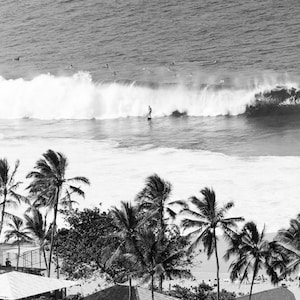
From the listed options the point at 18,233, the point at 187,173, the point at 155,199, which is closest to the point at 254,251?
the point at 155,199

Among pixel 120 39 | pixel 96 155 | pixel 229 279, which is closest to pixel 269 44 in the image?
pixel 120 39

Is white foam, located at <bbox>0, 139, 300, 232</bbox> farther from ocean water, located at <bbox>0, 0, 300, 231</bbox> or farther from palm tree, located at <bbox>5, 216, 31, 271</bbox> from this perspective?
palm tree, located at <bbox>5, 216, 31, 271</bbox>

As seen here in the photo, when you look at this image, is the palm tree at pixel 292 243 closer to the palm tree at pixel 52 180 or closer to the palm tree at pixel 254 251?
the palm tree at pixel 254 251

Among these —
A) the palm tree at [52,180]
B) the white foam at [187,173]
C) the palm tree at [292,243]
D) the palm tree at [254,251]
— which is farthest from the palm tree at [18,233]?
the palm tree at [292,243]

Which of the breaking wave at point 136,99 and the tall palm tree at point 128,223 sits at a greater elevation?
the breaking wave at point 136,99

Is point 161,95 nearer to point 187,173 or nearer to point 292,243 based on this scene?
point 187,173

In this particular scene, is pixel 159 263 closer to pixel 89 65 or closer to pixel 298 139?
pixel 298 139
